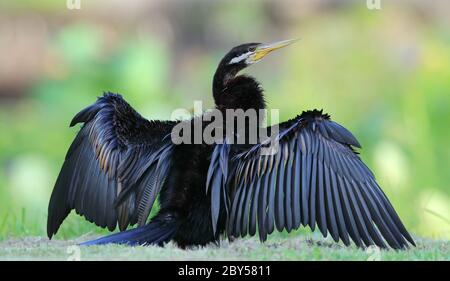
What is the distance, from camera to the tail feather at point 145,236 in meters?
4.84

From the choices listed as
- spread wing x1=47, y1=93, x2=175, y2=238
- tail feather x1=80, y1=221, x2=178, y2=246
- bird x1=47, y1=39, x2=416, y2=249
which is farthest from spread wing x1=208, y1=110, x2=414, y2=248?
spread wing x1=47, y1=93, x2=175, y2=238

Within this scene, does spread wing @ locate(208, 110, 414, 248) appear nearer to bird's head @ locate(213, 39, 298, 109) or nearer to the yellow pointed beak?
bird's head @ locate(213, 39, 298, 109)

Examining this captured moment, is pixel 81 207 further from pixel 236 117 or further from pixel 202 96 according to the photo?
pixel 202 96

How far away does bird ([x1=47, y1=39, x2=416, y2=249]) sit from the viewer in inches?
190

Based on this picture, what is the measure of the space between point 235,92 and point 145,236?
120 cm

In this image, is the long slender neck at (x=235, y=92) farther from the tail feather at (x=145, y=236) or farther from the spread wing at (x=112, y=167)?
the tail feather at (x=145, y=236)

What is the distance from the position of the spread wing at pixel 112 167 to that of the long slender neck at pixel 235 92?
1.28 feet

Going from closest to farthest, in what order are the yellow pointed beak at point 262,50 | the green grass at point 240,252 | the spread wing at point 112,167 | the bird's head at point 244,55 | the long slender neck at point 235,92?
the green grass at point 240,252 → the spread wing at point 112,167 → the long slender neck at point 235,92 → the bird's head at point 244,55 → the yellow pointed beak at point 262,50

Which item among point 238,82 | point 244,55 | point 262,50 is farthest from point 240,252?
point 262,50

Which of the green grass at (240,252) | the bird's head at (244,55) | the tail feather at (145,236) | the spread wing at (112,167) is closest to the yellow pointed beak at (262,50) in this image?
the bird's head at (244,55)

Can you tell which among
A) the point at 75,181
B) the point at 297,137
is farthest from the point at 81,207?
the point at 297,137

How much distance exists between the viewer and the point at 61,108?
800 cm

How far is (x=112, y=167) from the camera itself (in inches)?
215

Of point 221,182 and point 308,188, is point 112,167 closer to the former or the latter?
point 221,182
